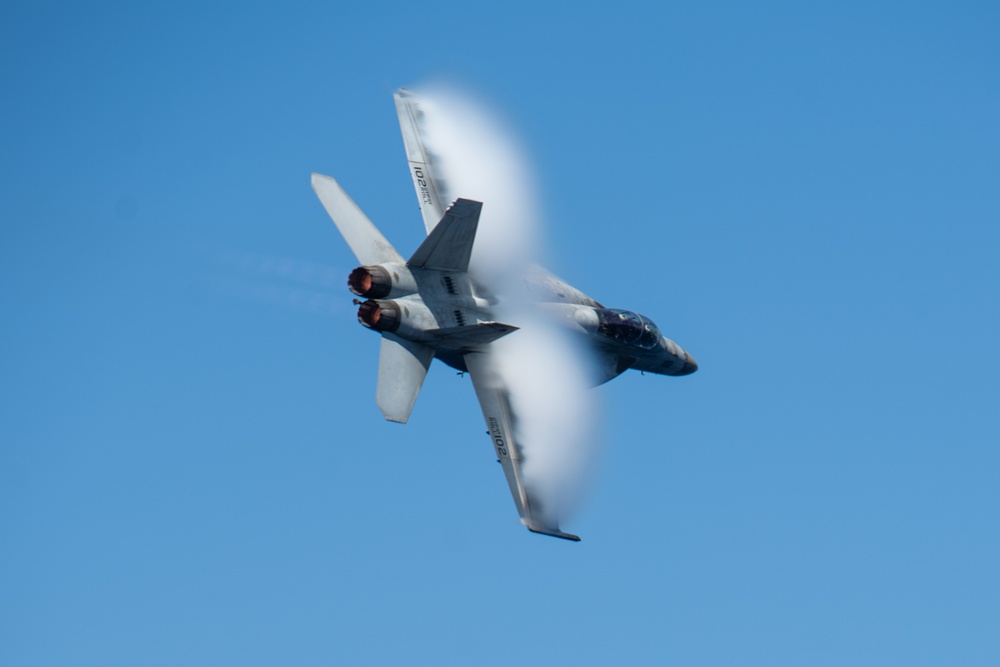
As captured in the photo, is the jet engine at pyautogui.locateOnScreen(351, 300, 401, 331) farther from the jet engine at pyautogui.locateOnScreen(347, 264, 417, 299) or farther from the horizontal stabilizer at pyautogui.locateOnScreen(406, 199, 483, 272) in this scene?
the horizontal stabilizer at pyautogui.locateOnScreen(406, 199, 483, 272)

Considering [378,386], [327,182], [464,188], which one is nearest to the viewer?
[378,386]

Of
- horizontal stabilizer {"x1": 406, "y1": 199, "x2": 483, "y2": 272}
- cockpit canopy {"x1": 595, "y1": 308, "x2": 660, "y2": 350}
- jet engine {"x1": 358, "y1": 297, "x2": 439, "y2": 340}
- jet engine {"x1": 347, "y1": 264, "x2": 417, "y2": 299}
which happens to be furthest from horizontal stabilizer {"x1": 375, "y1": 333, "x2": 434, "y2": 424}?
cockpit canopy {"x1": 595, "y1": 308, "x2": 660, "y2": 350}

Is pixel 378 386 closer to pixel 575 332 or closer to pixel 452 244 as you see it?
pixel 452 244

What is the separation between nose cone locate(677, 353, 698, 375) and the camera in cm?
3662

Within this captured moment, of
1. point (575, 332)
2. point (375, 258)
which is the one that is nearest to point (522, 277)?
point (575, 332)

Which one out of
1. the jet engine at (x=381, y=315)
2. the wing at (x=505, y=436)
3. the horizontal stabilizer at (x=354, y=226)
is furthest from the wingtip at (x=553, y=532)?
the horizontal stabilizer at (x=354, y=226)

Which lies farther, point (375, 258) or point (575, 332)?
point (575, 332)

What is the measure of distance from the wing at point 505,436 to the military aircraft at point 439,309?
2 cm

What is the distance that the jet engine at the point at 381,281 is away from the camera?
2930 centimetres

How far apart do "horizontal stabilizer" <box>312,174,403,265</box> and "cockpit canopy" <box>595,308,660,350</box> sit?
568cm

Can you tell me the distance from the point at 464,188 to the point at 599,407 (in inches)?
240

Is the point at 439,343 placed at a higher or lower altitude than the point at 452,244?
lower

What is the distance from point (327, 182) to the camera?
104ft

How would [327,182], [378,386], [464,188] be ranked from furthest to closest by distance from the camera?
1. [464,188]
2. [327,182]
3. [378,386]
